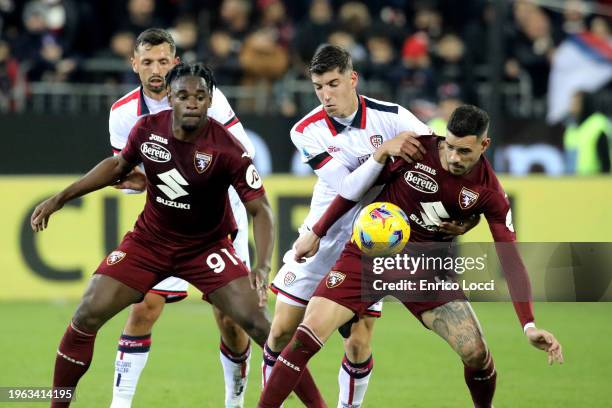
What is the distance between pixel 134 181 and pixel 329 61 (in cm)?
138

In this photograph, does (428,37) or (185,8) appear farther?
(428,37)

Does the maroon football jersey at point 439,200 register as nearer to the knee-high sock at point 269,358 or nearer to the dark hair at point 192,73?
the knee-high sock at point 269,358

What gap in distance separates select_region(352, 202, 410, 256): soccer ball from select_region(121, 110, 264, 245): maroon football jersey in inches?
24.3

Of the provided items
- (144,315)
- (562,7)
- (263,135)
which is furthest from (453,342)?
(562,7)

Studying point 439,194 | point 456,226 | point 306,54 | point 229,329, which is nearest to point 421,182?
point 439,194

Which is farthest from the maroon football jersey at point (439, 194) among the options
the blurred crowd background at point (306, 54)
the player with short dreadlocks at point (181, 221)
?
the blurred crowd background at point (306, 54)

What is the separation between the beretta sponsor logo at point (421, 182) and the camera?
672 centimetres

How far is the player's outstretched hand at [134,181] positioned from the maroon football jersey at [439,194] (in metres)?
1.45

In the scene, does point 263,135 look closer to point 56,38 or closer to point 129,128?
point 56,38

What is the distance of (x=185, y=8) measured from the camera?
16.1m

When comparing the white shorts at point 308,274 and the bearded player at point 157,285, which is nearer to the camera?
the white shorts at point 308,274

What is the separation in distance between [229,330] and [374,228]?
4.63ft

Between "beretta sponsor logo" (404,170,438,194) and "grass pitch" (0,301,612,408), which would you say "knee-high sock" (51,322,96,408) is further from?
"beretta sponsor logo" (404,170,438,194)

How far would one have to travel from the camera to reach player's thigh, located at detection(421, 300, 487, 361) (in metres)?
6.55
